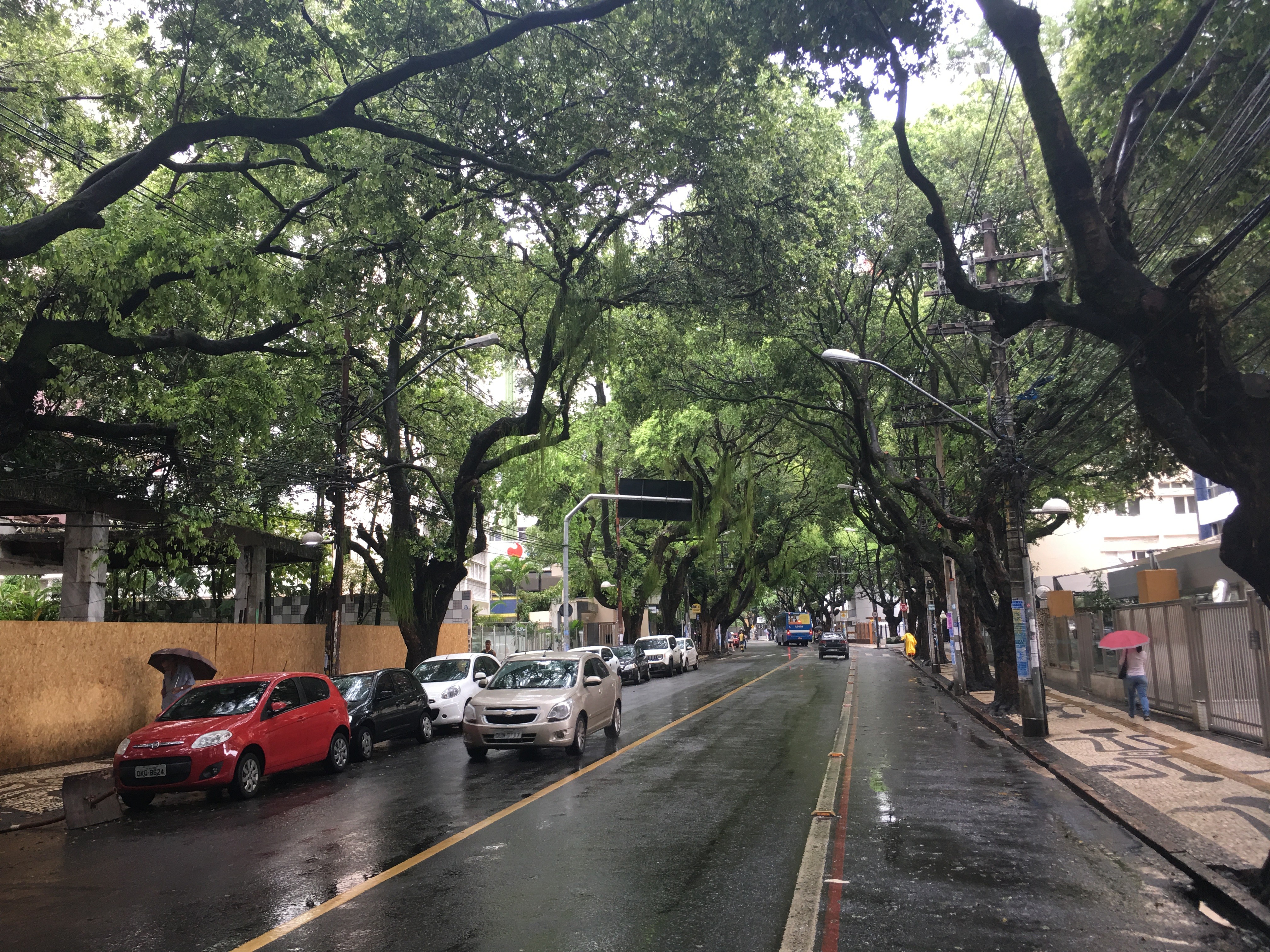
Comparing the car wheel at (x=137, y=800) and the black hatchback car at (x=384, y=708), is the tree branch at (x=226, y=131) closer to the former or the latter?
the car wheel at (x=137, y=800)

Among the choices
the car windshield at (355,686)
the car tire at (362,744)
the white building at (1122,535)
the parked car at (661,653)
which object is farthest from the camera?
the white building at (1122,535)

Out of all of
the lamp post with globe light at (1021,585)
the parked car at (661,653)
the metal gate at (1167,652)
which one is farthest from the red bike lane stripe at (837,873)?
the parked car at (661,653)

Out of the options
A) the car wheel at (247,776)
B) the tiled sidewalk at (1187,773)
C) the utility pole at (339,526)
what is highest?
the utility pole at (339,526)

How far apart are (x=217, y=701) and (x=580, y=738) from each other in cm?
522

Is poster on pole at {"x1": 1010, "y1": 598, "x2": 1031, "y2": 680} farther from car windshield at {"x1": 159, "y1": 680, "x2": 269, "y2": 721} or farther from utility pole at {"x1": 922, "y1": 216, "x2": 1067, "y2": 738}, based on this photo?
car windshield at {"x1": 159, "y1": 680, "x2": 269, "y2": 721}

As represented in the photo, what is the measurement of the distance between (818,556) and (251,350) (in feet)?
186

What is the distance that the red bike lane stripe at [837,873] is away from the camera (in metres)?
5.53

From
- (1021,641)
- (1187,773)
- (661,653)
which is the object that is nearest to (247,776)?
(1187,773)

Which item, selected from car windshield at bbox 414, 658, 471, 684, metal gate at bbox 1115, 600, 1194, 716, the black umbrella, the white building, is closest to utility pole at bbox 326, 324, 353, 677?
car windshield at bbox 414, 658, 471, 684

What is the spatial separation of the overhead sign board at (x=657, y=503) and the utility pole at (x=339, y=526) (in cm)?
1205

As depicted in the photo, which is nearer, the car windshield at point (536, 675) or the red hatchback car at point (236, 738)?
the red hatchback car at point (236, 738)

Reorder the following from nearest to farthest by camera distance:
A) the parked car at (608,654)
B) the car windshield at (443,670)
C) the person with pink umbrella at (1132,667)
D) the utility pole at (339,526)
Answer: the person with pink umbrella at (1132,667) < the utility pole at (339,526) < the car windshield at (443,670) < the parked car at (608,654)

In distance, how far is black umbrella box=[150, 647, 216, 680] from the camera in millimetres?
15281

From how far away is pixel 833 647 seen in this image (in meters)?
52.2
